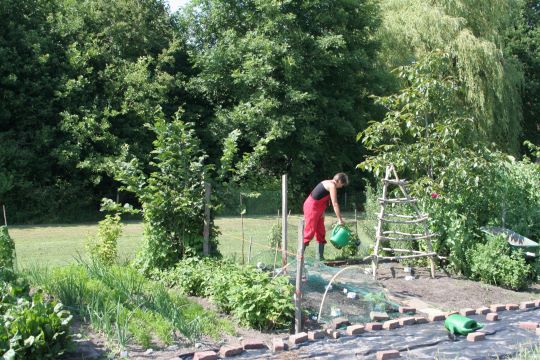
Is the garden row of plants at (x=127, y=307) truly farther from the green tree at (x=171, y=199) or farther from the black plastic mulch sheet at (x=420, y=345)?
the green tree at (x=171, y=199)

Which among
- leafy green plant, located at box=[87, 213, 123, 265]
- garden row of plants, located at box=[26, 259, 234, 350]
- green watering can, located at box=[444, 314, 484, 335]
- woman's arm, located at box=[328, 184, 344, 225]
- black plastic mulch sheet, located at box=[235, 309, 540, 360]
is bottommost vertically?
black plastic mulch sheet, located at box=[235, 309, 540, 360]

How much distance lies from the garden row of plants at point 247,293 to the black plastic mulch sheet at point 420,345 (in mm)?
626

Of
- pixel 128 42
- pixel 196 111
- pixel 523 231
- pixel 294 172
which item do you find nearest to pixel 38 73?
pixel 128 42

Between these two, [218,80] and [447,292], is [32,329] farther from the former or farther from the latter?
[218,80]

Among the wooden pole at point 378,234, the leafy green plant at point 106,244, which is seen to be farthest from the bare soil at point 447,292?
the leafy green plant at point 106,244

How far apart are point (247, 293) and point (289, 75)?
1775 centimetres

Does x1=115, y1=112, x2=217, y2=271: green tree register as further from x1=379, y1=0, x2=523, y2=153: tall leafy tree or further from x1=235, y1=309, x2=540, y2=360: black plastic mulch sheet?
x1=379, y1=0, x2=523, y2=153: tall leafy tree

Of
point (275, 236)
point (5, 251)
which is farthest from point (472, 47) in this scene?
point (5, 251)

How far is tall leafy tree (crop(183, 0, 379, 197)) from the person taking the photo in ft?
78.9

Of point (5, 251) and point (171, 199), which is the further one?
point (171, 199)

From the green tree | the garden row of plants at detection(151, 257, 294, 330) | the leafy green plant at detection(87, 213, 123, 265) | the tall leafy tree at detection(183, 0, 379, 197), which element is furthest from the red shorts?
the tall leafy tree at detection(183, 0, 379, 197)

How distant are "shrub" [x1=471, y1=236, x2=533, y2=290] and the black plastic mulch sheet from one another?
7.32 feet

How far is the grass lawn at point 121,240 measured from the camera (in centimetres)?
1110

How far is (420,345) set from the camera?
6520 millimetres
